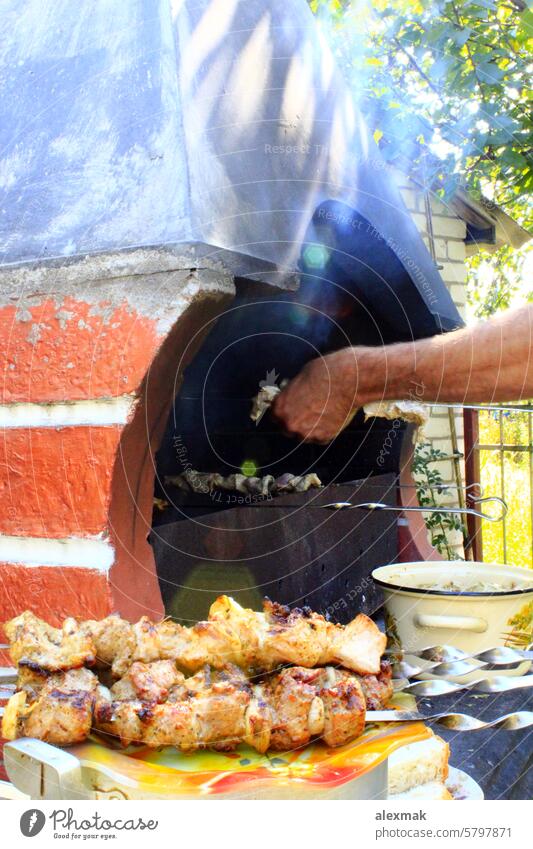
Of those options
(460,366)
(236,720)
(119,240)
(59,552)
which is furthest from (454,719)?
(460,366)

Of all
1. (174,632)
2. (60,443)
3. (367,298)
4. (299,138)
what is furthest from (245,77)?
(174,632)

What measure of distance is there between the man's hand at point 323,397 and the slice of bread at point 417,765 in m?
0.94

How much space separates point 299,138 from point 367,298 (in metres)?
0.45

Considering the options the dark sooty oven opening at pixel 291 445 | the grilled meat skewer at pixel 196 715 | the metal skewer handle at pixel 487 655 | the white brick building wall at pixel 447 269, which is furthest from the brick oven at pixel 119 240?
the white brick building wall at pixel 447 269

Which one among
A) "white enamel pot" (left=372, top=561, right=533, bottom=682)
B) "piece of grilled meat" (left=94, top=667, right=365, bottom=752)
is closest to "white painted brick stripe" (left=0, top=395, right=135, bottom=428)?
"piece of grilled meat" (left=94, top=667, right=365, bottom=752)

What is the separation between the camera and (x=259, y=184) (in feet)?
3.84

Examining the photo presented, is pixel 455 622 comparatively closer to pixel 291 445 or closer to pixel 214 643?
pixel 214 643

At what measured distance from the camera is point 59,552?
994 millimetres

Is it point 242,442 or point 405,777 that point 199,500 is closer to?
point 242,442

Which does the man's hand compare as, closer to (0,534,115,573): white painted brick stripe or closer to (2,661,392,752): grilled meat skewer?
(0,534,115,573): white painted brick stripe

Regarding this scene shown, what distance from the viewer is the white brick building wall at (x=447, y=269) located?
3719 millimetres

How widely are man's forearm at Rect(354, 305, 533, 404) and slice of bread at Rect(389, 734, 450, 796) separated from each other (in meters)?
0.82

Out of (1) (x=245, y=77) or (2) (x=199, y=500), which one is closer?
(1) (x=245, y=77)

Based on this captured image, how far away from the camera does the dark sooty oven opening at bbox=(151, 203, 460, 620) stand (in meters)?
1.34
